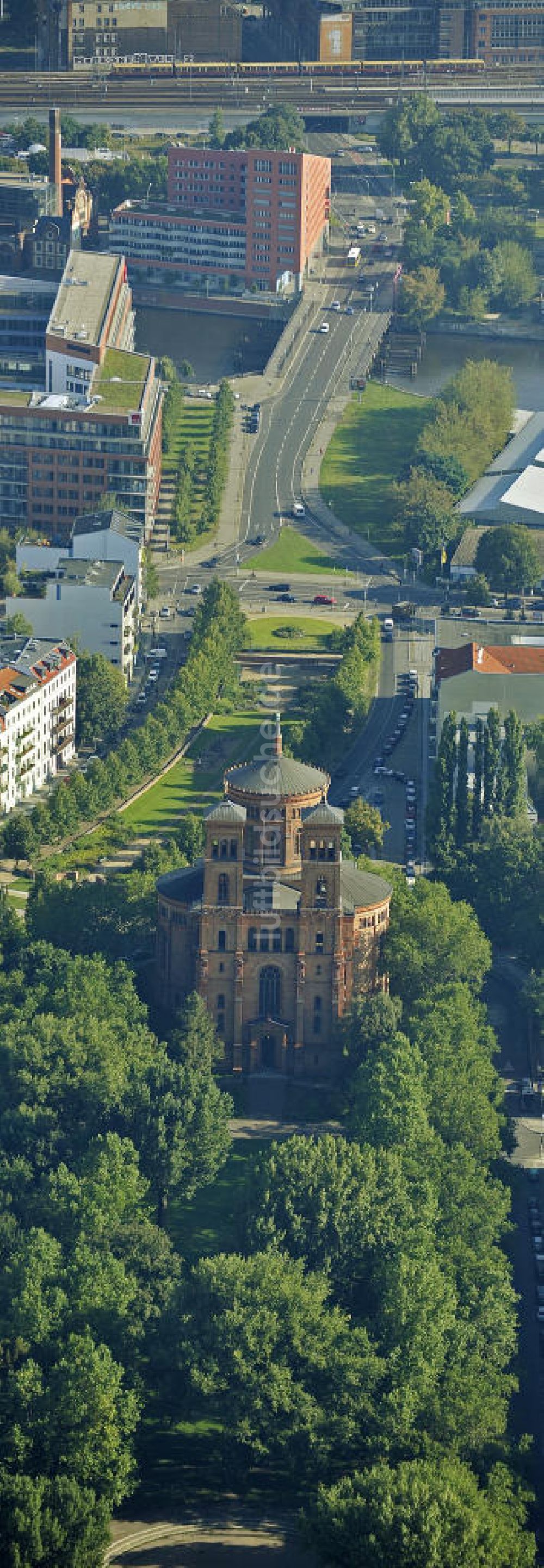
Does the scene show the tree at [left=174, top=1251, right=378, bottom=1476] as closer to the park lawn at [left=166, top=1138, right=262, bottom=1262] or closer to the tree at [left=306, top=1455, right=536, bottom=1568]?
the tree at [left=306, top=1455, right=536, bottom=1568]

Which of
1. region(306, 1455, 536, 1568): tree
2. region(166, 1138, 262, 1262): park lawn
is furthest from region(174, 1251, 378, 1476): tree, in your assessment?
region(166, 1138, 262, 1262): park lawn

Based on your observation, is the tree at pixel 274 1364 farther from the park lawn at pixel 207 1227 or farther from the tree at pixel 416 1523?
the park lawn at pixel 207 1227

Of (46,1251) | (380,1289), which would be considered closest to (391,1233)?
(380,1289)

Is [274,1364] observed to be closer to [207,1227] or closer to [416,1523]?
[416,1523]

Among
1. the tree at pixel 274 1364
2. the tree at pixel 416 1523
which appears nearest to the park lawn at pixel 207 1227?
the tree at pixel 274 1364

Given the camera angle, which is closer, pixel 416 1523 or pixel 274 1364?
pixel 416 1523

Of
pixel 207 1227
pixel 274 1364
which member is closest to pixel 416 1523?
pixel 274 1364
